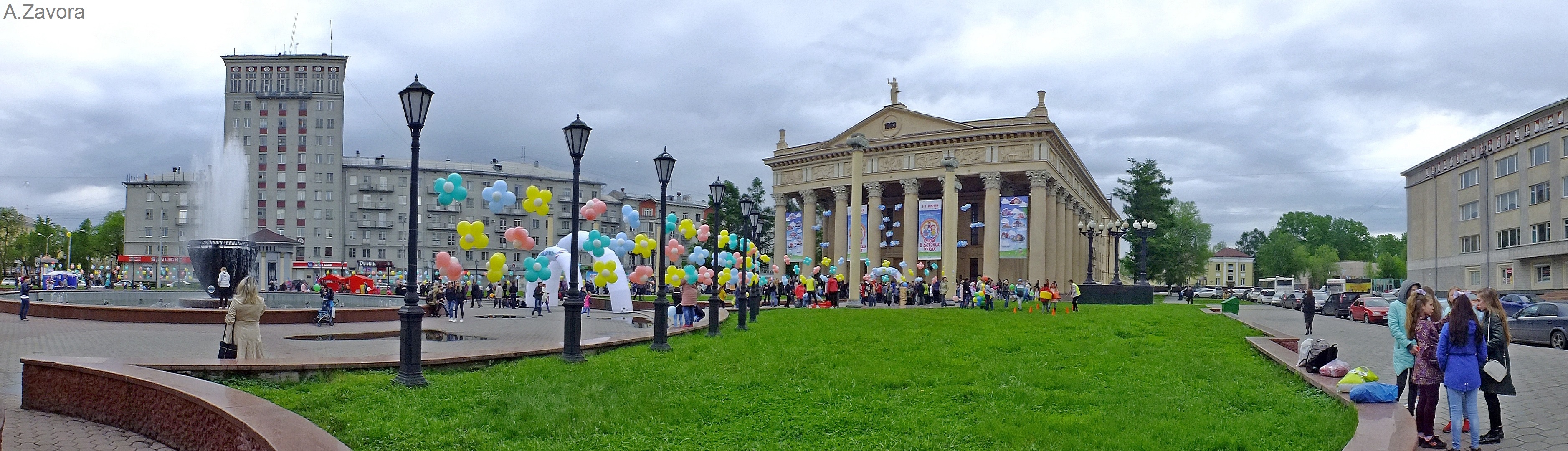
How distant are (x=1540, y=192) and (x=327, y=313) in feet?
180

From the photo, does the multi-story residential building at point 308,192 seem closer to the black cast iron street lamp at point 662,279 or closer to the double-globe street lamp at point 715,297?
the double-globe street lamp at point 715,297

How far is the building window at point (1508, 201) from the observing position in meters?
47.2

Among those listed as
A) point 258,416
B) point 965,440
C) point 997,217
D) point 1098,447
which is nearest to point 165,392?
point 258,416

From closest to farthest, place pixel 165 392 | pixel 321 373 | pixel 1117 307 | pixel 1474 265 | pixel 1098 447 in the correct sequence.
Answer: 1. pixel 1098 447
2. pixel 165 392
3. pixel 321 373
4. pixel 1117 307
5. pixel 1474 265

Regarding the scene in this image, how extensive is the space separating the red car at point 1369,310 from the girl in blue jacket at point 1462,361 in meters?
26.4

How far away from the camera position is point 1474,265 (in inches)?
2036

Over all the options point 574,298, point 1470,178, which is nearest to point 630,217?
point 574,298

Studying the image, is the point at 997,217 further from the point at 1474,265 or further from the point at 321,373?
the point at 321,373

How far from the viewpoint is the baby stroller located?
21.0 meters

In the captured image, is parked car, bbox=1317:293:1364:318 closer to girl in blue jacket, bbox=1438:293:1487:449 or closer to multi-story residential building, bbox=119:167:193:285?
girl in blue jacket, bbox=1438:293:1487:449

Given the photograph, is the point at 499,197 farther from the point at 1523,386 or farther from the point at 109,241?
the point at 109,241

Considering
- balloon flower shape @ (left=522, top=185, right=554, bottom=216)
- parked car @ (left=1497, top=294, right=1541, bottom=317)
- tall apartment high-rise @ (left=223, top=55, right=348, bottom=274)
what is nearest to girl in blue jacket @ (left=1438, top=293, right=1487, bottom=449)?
balloon flower shape @ (left=522, top=185, right=554, bottom=216)

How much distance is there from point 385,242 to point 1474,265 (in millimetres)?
83734

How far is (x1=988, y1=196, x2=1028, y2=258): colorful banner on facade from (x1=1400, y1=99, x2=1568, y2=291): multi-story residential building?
2459cm
